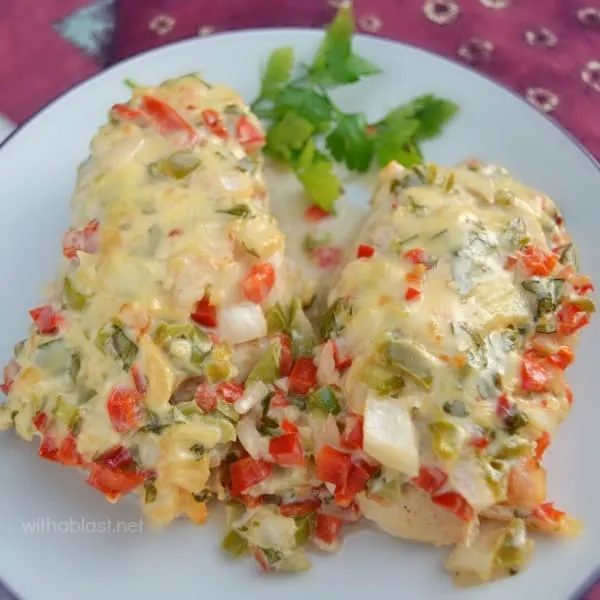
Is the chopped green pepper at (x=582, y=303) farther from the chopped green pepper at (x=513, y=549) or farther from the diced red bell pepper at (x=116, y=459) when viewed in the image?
the diced red bell pepper at (x=116, y=459)

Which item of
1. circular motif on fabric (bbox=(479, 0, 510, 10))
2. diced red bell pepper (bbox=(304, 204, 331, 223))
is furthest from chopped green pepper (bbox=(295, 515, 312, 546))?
circular motif on fabric (bbox=(479, 0, 510, 10))

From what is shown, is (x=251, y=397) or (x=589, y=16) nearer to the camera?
(x=251, y=397)

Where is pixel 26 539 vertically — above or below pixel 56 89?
below

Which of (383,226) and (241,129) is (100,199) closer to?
(241,129)

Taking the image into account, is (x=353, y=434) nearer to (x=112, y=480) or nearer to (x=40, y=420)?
(x=112, y=480)

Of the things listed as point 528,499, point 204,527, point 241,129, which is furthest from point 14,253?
point 528,499

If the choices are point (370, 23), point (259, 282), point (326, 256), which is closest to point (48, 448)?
point (259, 282)
